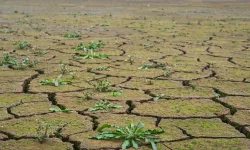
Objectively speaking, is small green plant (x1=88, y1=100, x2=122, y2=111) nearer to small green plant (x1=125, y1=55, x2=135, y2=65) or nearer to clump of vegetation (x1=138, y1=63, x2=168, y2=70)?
clump of vegetation (x1=138, y1=63, x2=168, y2=70)

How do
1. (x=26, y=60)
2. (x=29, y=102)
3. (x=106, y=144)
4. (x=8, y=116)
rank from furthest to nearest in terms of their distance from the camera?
(x=26, y=60) → (x=29, y=102) → (x=8, y=116) → (x=106, y=144)

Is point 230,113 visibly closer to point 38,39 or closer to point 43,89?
point 43,89

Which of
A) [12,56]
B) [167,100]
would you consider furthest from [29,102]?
[12,56]

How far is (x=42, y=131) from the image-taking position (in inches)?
95.3

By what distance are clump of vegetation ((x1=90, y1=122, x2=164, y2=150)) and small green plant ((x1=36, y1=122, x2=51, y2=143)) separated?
0.22 m

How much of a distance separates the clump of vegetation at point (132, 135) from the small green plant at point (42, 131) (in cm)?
22

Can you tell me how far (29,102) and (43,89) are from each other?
348mm

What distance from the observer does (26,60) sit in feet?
14.2

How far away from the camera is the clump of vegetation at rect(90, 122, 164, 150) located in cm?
225

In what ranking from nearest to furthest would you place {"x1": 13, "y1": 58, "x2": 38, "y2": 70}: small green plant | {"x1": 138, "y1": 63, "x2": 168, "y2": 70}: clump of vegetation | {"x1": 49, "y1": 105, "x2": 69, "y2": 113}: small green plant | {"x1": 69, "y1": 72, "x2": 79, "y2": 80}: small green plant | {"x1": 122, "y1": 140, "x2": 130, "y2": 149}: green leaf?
1. {"x1": 122, "y1": 140, "x2": 130, "y2": 149}: green leaf
2. {"x1": 49, "y1": 105, "x2": 69, "y2": 113}: small green plant
3. {"x1": 69, "y1": 72, "x2": 79, "y2": 80}: small green plant
4. {"x1": 13, "y1": 58, "x2": 38, "y2": 70}: small green plant
5. {"x1": 138, "y1": 63, "x2": 168, "y2": 70}: clump of vegetation

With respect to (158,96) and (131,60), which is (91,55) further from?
(158,96)

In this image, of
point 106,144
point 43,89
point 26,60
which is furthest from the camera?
point 26,60

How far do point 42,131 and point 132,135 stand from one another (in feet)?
1.50

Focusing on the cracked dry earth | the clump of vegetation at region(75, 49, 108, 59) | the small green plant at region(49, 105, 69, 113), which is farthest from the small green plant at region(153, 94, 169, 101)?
the clump of vegetation at region(75, 49, 108, 59)
